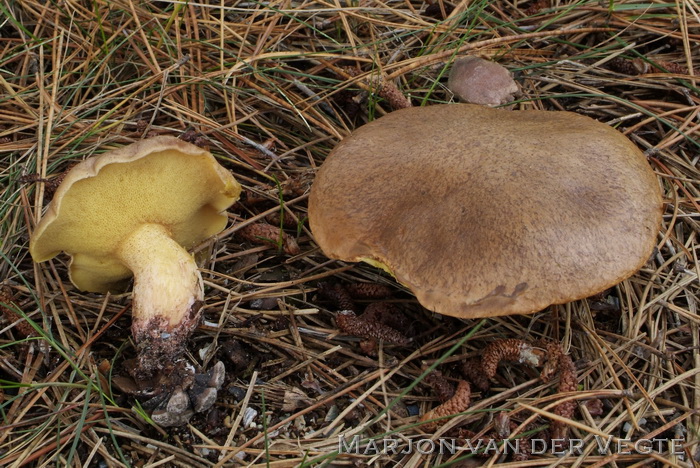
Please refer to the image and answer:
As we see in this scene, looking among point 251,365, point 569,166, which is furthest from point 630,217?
point 251,365

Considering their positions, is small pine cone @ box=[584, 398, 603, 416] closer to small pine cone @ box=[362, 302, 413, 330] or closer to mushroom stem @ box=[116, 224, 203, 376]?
small pine cone @ box=[362, 302, 413, 330]

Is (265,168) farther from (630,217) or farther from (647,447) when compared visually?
(647,447)

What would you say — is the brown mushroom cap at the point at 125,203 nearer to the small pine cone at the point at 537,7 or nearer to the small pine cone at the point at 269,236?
the small pine cone at the point at 269,236

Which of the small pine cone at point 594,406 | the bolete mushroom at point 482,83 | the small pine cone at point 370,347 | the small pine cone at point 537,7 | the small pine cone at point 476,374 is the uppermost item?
the small pine cone at point 537,7

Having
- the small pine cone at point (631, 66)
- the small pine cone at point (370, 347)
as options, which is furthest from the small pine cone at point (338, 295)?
the small pine cone at point (631, 66)

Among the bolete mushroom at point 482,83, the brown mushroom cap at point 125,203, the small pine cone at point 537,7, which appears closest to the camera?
the brown mushroom cap at point 125,203

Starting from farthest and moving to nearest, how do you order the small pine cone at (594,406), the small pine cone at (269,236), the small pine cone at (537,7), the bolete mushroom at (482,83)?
the small pine cone at (537,7) < the bolete mushroom at (482,83) < the small pine cone at (269,236) < the small pine cone at (594,406)

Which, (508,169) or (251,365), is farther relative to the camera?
(251,365)
